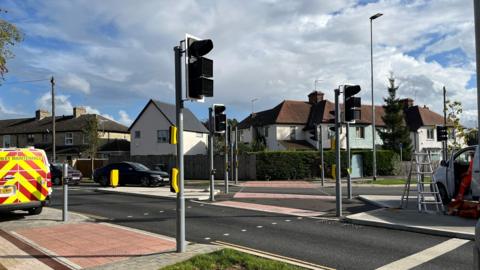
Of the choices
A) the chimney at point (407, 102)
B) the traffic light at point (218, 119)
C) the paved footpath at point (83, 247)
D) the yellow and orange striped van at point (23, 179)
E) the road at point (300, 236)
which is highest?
the chimney at point (407, 102)

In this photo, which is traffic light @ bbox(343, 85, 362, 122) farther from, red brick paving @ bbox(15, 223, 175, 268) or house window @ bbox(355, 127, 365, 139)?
house window @ bbox(355, 127, 365, 139)

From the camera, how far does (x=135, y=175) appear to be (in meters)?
25.4

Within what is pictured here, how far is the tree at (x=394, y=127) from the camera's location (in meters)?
49.0

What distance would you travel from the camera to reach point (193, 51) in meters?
7.39

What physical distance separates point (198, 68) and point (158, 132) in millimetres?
41754

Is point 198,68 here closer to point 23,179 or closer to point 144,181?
point 23,179

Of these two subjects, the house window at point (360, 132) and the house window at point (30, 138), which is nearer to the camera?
the house window at point (360, 132)

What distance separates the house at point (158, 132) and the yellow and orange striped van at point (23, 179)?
3452 centimetres

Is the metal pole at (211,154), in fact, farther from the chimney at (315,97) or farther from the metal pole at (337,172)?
the chimney at (315,97)

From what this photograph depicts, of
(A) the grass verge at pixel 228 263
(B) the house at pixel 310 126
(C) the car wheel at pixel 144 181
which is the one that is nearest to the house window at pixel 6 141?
(B) the house at pixel 310 126

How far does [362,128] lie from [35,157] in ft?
145

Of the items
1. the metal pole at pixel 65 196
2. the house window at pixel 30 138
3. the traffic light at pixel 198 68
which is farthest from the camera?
the house window at pixel 30 138

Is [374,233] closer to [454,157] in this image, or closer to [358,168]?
[454,157]

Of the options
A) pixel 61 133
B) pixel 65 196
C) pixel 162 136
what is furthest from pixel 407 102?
pixel 65 196
